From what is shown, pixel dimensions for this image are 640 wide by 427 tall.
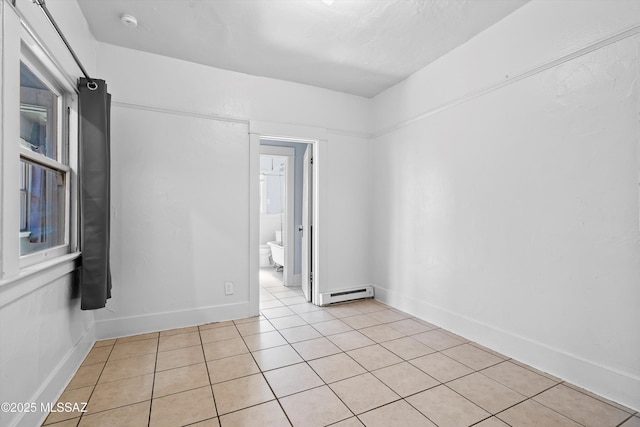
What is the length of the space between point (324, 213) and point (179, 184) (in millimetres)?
1658

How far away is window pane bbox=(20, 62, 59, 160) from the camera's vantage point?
1722 millimetres

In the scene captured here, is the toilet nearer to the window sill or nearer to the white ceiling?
the white ceiling

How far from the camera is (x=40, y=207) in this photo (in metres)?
1.93

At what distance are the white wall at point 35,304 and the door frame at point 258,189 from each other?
5.01 feet

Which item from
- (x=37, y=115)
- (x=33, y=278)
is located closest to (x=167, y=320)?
(x=33, y=278)

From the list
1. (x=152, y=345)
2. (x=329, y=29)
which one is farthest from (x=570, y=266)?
(x=152, y=345)

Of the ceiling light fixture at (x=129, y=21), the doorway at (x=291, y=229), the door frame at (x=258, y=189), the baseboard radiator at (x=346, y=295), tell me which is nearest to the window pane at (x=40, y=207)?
the ceiling light fixture at (x=129, y=21)

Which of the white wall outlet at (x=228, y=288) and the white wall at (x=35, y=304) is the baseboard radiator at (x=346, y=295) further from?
the white wall at (x=35, y=304)

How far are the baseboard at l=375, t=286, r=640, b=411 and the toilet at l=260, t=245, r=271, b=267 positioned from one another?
12.4 feet

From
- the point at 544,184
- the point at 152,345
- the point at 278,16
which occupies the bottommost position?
the point at 152,345

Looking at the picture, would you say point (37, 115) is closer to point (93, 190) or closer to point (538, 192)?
point (93, 190)

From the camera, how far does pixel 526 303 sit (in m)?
2.37

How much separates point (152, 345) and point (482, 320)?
9.38ft

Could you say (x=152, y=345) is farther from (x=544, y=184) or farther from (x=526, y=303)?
(x=544, y=184)
